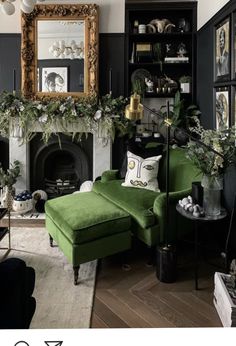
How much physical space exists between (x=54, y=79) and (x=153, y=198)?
87.4 inches

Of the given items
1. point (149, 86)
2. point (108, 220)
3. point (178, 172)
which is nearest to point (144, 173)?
point (178, 172)

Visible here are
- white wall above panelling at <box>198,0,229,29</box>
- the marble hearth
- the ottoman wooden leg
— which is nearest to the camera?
the ottoman wooden leg

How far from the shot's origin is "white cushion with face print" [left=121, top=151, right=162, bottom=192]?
350 cm

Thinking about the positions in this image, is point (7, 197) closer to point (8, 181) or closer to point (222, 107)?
point (8, 181)

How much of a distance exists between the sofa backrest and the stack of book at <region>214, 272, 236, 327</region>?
1.19 metres

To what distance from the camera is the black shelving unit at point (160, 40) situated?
14.0 feet

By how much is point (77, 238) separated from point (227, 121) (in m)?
1.75

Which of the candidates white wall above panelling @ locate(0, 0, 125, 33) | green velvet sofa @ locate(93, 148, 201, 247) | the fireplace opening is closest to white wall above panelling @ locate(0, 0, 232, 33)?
white wall above panelling @ locate(0, 0, 125, 33)

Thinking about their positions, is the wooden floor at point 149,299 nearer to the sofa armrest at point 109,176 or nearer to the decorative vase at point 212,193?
the decorative vase at point 212,193

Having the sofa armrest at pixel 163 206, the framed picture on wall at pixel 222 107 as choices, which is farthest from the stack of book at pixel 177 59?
the sofa armrest at pixel 163 206

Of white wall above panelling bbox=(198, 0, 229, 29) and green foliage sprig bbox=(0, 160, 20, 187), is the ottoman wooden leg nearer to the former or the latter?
green foliage sprig bbox=(0, 160, 20, 187)

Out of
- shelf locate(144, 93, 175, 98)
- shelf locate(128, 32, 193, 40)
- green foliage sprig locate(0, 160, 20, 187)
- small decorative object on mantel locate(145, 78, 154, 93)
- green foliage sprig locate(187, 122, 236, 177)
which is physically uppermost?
shelf locate(128, 32, 193, 40)

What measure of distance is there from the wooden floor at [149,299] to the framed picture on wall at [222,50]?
1822 mm
